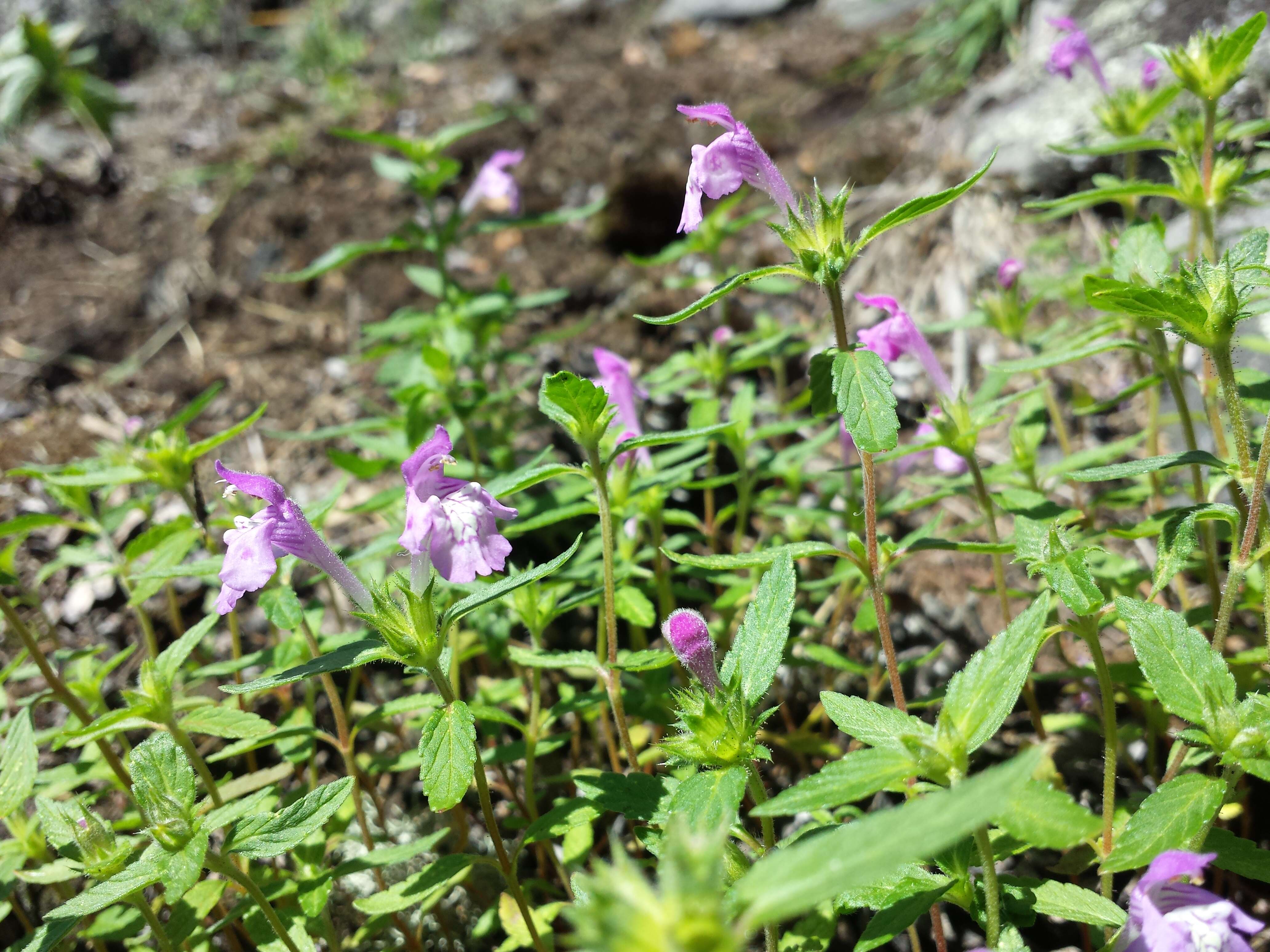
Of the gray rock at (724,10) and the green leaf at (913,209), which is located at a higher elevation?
the gray rock at (724,10)

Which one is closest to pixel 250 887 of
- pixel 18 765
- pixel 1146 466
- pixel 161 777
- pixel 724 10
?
pixel 161 777

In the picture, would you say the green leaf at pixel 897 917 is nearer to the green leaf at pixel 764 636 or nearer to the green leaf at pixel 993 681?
the green leaf at pixel 993 681

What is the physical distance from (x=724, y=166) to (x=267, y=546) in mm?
1285

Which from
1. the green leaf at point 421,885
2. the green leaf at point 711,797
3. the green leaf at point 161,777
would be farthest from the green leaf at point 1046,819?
the green leaf at point 161,777

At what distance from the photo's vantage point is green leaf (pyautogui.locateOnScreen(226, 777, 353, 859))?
5.69 feet

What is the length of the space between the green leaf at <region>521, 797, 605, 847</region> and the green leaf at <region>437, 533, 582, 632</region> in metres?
0.54

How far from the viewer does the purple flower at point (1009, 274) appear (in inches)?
116

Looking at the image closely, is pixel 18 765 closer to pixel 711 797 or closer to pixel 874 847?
pixel 711 797

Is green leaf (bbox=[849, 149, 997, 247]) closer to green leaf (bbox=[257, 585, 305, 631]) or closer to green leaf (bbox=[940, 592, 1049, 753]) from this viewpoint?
green leaf (bbox=[940, 592, 1049, 753])

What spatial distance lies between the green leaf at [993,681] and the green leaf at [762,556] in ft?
1.35

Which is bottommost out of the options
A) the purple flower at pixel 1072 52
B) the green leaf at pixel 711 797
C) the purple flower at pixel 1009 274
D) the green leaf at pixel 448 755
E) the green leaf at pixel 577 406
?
the green leaf at pixel 711 797

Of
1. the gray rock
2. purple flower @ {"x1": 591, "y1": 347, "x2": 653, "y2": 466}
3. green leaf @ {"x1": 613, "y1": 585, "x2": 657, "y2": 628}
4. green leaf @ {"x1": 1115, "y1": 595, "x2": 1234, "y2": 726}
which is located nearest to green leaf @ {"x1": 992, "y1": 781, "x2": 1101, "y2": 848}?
green leaf @ {"x1": 1115, "y1": 595, "x2": 1234, "y2": 726}

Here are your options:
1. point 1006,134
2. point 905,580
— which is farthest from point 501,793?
point 1006,134

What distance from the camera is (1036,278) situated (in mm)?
3402
